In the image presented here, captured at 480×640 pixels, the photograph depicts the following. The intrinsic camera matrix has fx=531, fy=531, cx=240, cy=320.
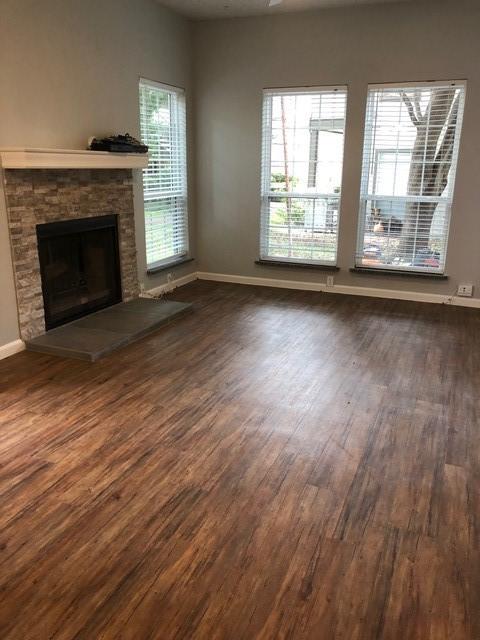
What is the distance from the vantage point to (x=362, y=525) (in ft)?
7.21

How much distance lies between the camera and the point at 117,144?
177 inches

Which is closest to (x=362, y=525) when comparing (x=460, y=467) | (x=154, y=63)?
(x=460, y=467)

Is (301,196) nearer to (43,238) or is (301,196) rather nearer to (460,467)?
(43,238)

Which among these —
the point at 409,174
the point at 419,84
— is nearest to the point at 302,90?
the point at 419,84

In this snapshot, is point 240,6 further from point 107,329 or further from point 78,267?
point 107,329

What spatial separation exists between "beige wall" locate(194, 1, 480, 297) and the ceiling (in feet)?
0.42

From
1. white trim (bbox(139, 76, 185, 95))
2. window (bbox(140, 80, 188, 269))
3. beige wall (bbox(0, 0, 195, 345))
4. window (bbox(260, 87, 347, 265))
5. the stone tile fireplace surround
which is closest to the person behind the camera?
beige wall (bbox(0, 0, 195, 345))

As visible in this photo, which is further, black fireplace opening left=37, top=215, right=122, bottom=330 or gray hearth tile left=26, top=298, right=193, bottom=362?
black fireplace opening left=37, top=215, right=122, bottom=330

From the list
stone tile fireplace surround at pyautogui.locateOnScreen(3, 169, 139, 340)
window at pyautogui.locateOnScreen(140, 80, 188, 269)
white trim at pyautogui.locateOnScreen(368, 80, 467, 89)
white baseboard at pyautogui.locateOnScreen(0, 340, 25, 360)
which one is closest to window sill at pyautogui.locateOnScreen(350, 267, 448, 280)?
white trim at pyautogui.locateOnScreen(368, 80, 467, 89)

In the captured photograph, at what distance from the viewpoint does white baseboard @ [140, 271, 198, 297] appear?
5824mm

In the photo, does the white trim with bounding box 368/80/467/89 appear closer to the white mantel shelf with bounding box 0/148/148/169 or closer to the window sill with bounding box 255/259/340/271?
the window sill with bounding box 255/259/340/271

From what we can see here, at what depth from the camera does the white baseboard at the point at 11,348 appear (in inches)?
155

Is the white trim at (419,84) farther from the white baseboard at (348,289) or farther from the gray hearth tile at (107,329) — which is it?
A: the gray hearth tile at (107,329)

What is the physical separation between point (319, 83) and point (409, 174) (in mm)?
1357
